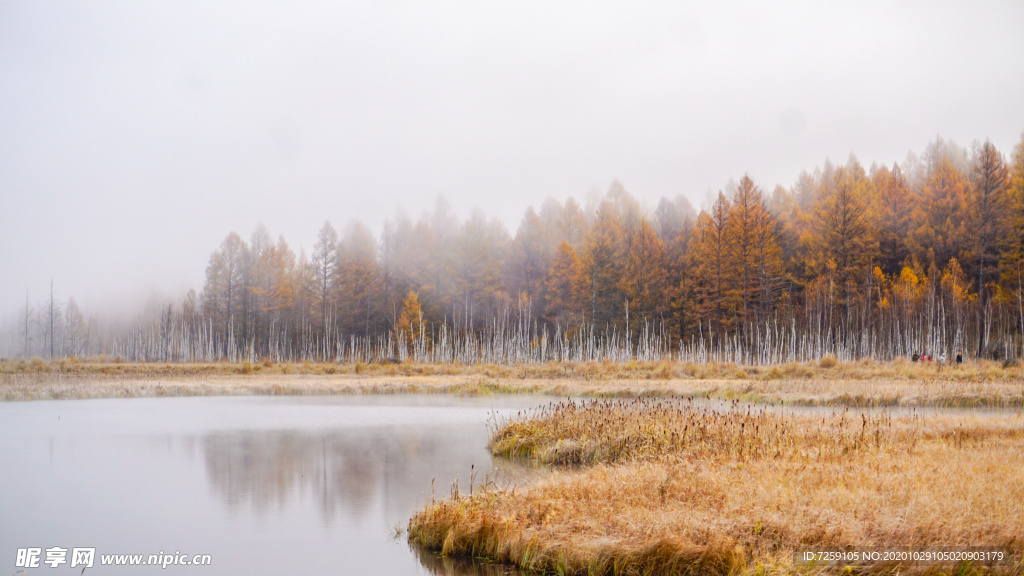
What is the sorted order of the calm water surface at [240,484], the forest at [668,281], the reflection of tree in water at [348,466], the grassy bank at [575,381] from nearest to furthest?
1. the calm water surface at [240,484]
2. the reflection of tree in water at [348,466]
3. the grassy bank at [575,381]
4. the forest at [668,281]

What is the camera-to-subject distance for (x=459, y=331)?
56875 millimetres

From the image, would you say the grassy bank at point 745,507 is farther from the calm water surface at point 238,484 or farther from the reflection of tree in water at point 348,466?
the reflection of tree in water at point 348,466

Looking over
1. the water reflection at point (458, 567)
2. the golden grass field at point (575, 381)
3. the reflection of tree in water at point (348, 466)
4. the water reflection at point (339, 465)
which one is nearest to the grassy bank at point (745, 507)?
the water reflection at point (458, 567)

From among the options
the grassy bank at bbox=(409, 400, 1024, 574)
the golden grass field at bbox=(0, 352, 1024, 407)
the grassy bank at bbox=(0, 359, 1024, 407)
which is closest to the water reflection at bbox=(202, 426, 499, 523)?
the grassy bank at bbox=(409, 400, 1024, 574)

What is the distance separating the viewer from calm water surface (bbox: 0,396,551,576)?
852cm

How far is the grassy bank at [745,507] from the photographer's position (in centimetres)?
627

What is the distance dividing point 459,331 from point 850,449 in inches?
1851

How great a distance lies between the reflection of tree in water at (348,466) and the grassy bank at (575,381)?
11272 millimetres

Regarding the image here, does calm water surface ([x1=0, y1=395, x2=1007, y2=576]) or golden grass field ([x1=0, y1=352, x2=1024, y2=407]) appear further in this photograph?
golden grass field ([x1=0, y1=352, x2=1024, y2=407])

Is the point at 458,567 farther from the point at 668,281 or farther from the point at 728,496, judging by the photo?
the point at 668,281

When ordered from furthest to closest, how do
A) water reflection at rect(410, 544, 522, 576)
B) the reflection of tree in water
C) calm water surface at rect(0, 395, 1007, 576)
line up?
1. the reflection of tree in water
2. calm water surface at rect(0, 395, 1007, 576)
3. water reflection at rect(410, 544, 522, 576)

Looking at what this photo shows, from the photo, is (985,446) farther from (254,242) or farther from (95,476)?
(254,242)

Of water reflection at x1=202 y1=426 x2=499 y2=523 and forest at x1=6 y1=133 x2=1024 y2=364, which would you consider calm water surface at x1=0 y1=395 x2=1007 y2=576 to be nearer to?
water reflection at x1=202 y1=426 x2=499 y2=523

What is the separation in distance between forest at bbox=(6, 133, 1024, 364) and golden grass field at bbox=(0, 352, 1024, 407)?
253 inches
